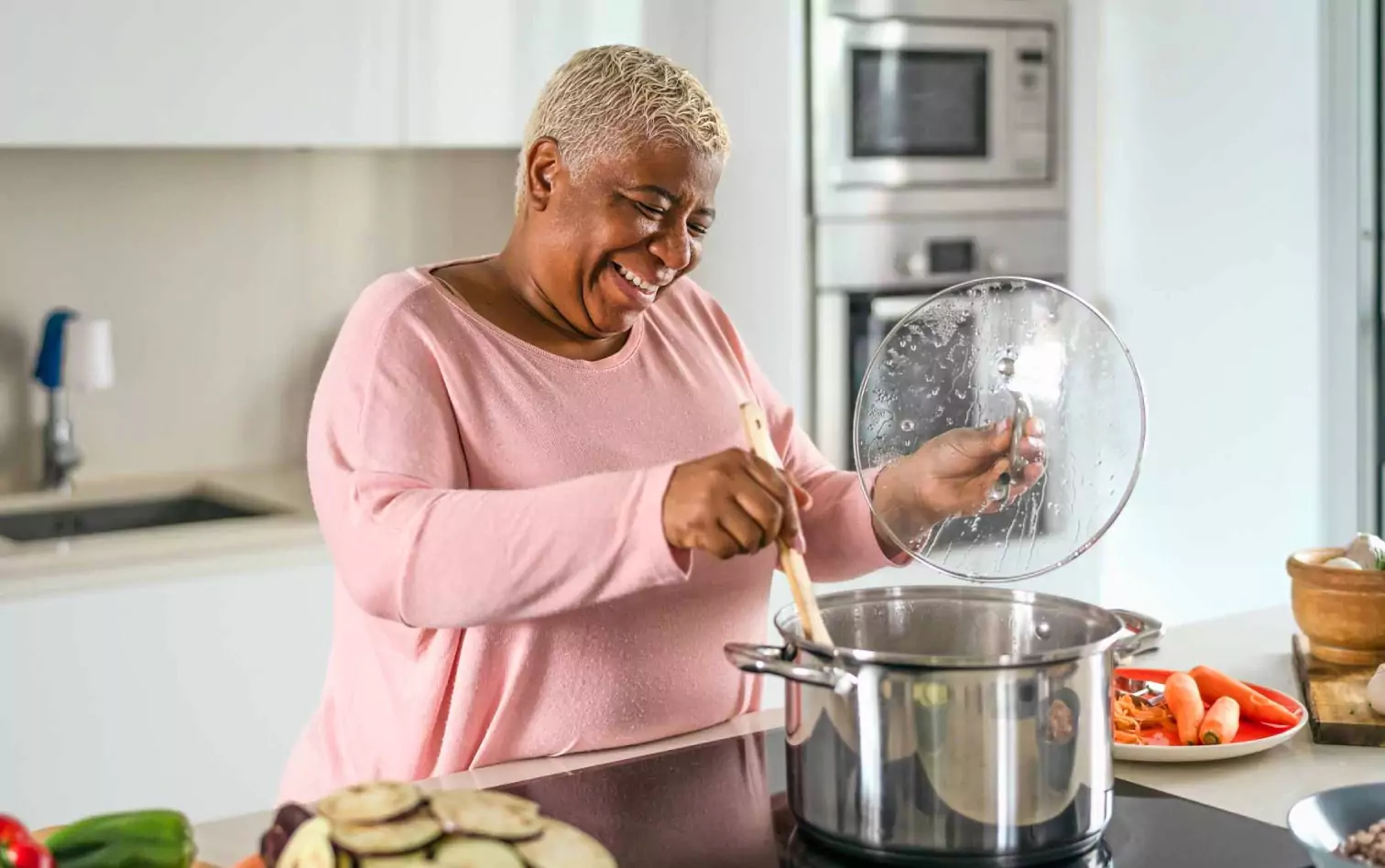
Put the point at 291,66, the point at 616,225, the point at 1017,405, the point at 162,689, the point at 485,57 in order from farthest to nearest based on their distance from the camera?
the point at 485,57 < the point at 291,66 < the point at 162,689 < the point at 616,225 < the point at 1017,405

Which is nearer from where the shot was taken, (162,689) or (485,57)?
(162,689)

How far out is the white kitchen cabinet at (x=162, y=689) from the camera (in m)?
2.21

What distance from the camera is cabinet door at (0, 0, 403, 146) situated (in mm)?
2268

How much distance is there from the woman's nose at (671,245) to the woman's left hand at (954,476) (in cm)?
27

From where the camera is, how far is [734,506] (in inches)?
44.9

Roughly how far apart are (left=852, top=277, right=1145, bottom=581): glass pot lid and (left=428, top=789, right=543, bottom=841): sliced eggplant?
543 mm

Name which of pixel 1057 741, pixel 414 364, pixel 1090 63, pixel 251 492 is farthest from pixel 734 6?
pixel 1057 741

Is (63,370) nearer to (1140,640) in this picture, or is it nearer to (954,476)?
(954,476)

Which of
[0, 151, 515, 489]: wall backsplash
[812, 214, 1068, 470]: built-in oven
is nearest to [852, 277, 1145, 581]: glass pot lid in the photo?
[812, 214, 1068, 470]: built-in oven

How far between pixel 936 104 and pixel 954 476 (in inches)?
68.2

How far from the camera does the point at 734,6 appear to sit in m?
2.83

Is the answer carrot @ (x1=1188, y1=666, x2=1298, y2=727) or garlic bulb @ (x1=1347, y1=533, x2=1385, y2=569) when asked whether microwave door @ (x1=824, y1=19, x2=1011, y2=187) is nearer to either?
garlic bulb @ (x1=1347, y1=533, x2=1385, y2=569)

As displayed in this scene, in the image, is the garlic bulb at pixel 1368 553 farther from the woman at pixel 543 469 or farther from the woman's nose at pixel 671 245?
the woman's nose at pixel 671 245

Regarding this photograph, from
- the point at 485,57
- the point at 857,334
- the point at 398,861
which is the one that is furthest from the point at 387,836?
the point at 857,334
